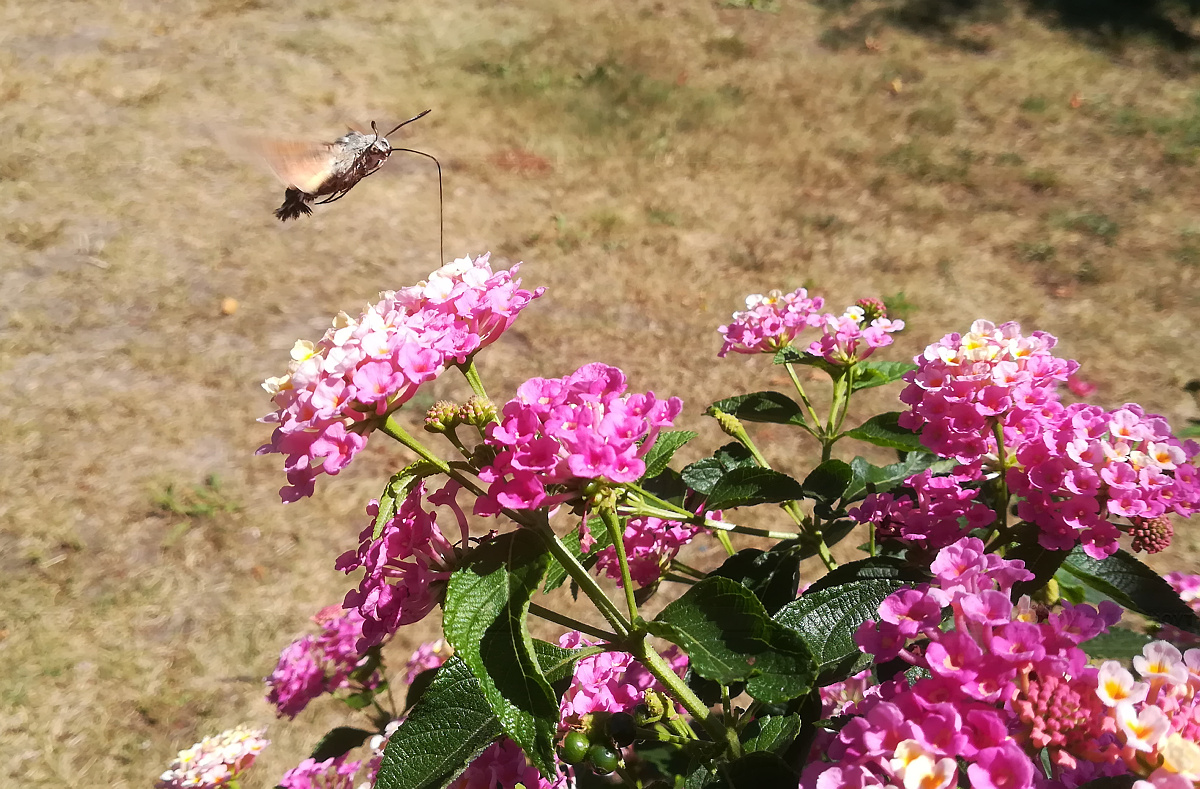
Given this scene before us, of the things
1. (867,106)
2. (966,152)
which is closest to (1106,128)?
(966,152)

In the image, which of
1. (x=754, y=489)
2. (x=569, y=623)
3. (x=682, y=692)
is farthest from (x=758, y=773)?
(x=754, y=489)

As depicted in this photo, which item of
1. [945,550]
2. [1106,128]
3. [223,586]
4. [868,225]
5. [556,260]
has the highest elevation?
[945,550]

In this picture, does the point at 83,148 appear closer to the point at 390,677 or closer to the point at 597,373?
the point at 390,677

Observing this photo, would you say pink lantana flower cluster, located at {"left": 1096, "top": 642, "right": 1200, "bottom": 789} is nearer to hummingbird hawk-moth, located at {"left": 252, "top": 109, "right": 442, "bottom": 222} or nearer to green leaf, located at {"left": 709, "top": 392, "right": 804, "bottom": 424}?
green leaf, located at {"left": 709, "top": 392, "right": 804, "bottom": 424}

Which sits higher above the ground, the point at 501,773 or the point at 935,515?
the point at 935,515

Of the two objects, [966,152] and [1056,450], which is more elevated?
[1056,450]

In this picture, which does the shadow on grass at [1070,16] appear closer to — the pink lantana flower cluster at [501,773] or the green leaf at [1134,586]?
the green leaf at [1134,586]

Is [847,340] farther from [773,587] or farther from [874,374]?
[773,587]
